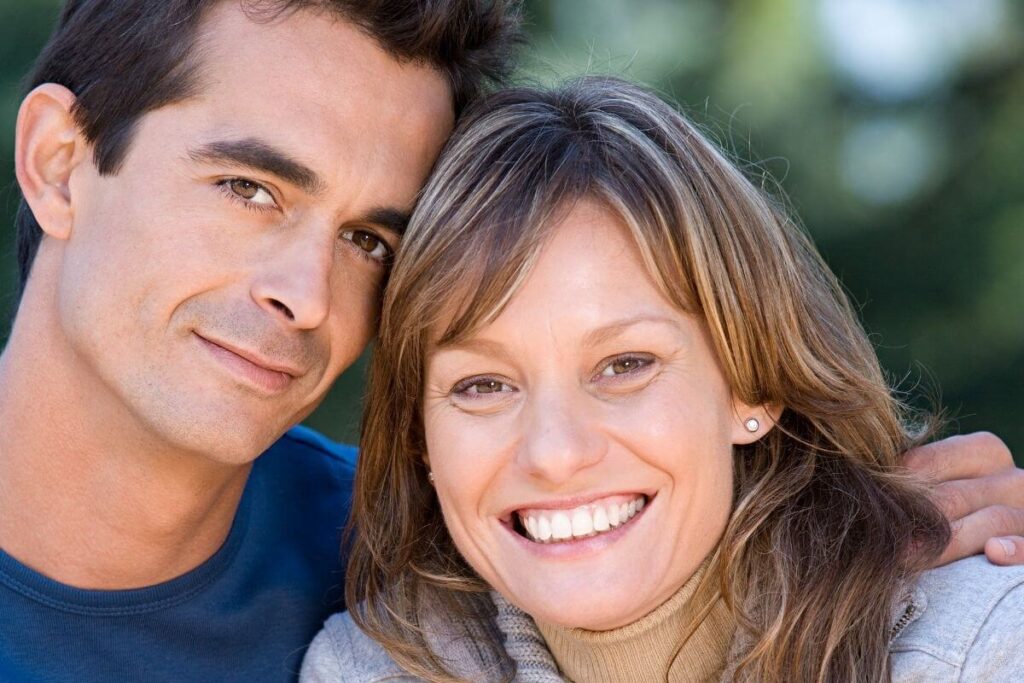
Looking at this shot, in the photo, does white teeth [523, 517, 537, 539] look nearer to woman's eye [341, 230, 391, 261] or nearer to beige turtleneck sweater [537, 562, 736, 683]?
beige turtleneck sweater [537, 562, 736, 683]

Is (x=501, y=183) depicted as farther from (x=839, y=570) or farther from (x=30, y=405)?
(x=30, y=405)

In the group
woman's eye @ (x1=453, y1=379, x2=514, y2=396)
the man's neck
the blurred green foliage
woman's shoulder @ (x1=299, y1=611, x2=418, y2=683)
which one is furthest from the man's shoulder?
the blurred green foliage

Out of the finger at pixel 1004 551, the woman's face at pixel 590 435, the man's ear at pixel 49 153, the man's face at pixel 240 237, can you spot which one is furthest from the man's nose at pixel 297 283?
the finger at pixel 1004 551

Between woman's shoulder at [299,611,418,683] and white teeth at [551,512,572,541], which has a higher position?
white teeth at [551,512,572,541]

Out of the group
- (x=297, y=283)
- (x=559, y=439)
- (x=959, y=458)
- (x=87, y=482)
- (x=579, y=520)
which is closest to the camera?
(x=559, y=439)

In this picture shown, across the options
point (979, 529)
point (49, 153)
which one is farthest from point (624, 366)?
point (49, 153)

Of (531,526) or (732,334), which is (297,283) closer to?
(531,526)

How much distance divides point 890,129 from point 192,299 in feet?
11.8

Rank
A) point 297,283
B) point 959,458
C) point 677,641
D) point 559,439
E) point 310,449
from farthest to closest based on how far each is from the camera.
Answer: point 310,449 → point 959,458 → point 297,283 → point 677,641 → point 559,439

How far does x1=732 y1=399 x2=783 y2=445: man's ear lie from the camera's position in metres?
2.81

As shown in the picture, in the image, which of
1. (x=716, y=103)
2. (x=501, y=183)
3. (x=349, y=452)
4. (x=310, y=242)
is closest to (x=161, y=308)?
(x=310, y=242)

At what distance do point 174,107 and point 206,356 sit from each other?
1.82 ft

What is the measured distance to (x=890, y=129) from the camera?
18.5 ft

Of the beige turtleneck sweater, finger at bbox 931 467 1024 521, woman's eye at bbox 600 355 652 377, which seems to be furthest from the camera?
finger at bbox 931 467 1024 521
